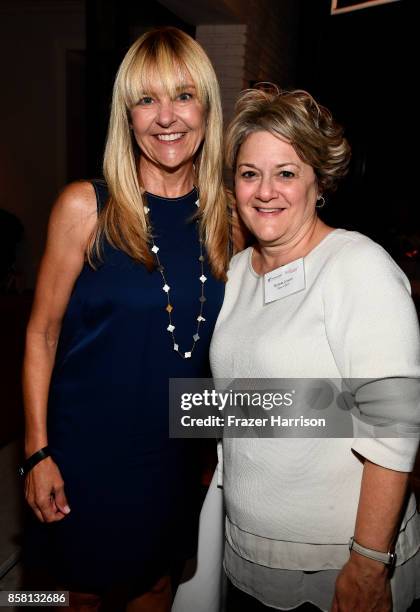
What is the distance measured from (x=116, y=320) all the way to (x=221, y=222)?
0.45 metres

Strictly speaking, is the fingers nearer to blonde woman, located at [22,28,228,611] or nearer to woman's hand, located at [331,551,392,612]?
blonde woman, located at [22,28,228,611]

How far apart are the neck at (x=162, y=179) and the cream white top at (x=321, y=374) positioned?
47 cm

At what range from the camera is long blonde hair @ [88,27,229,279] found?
144 cm

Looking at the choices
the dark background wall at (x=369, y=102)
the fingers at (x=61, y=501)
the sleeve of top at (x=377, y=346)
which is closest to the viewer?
the sleeve of top at (x=377, y=346)

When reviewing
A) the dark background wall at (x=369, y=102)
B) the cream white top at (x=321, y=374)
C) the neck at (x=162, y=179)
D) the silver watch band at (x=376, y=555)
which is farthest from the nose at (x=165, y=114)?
the dark background wall at (x=369, y=102)

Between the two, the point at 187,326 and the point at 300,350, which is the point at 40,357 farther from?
the point at 300,350

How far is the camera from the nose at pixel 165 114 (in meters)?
1.45

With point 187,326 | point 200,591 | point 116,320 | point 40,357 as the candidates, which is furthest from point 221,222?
point 200,591

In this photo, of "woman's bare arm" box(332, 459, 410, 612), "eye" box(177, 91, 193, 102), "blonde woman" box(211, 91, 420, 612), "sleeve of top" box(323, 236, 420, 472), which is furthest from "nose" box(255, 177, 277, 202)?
"woman's bare arm" box(332, 459, 410, 612)

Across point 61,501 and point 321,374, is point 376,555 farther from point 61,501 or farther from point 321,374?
point 61,501

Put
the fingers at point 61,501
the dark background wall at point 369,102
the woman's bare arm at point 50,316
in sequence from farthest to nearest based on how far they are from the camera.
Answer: the dark background wall at point 369,102 < the fingers at point 61,501 < the woman's bare arm at point 50,316

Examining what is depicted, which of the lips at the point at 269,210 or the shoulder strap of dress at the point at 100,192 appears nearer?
the lips at the point at 269,210

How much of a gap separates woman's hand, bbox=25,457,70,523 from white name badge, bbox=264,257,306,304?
0.78 meters

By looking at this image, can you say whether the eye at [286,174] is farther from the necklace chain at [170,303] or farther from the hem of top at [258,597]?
the hem of top at [258,597]
